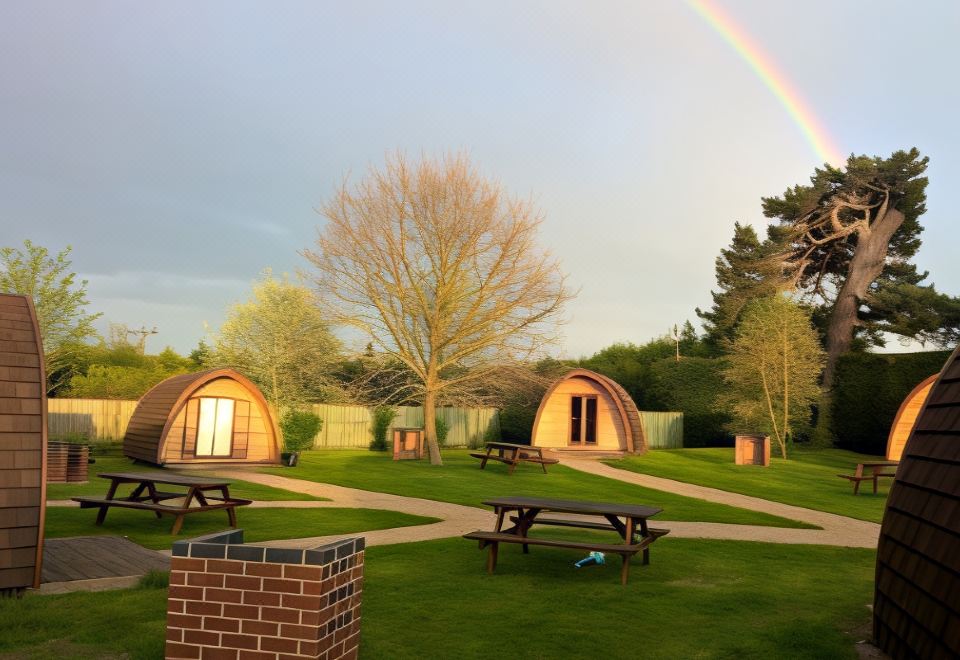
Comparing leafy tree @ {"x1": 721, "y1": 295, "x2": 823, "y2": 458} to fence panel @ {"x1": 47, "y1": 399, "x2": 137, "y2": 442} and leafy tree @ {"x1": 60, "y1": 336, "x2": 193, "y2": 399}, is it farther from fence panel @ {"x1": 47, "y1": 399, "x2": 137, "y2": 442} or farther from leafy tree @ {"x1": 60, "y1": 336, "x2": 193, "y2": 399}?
leafy tree @ {"x1": 60, "y1": 336, "x2": 193, "y2": 399}

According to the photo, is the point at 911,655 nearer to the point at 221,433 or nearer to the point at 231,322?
the point at 221,433

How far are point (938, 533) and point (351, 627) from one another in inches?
152

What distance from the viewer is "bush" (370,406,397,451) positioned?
33644 mm

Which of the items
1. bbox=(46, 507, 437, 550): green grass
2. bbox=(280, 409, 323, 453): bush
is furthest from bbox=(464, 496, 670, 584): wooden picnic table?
bbox=(280, 409, 323, 453): bush

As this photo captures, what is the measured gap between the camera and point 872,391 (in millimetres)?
34375

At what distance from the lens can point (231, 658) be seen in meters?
4.78

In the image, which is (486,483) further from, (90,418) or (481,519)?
(90,418)

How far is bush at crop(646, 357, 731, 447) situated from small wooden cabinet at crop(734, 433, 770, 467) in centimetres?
947

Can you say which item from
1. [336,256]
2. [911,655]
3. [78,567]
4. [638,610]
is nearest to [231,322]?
[336,256]

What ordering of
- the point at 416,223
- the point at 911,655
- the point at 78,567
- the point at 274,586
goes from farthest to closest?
1. the point at 416,223
2. the point at 78,567
3. the point at 911,655
4. the point at 274,586

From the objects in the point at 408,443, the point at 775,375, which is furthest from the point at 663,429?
the point at 408,443

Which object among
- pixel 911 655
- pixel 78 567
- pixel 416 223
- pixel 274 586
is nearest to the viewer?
pixel 274 586

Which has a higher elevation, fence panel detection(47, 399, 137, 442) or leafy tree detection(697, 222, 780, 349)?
leafy tree detection(697, 222, 780, 349)

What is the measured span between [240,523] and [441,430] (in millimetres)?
22015
